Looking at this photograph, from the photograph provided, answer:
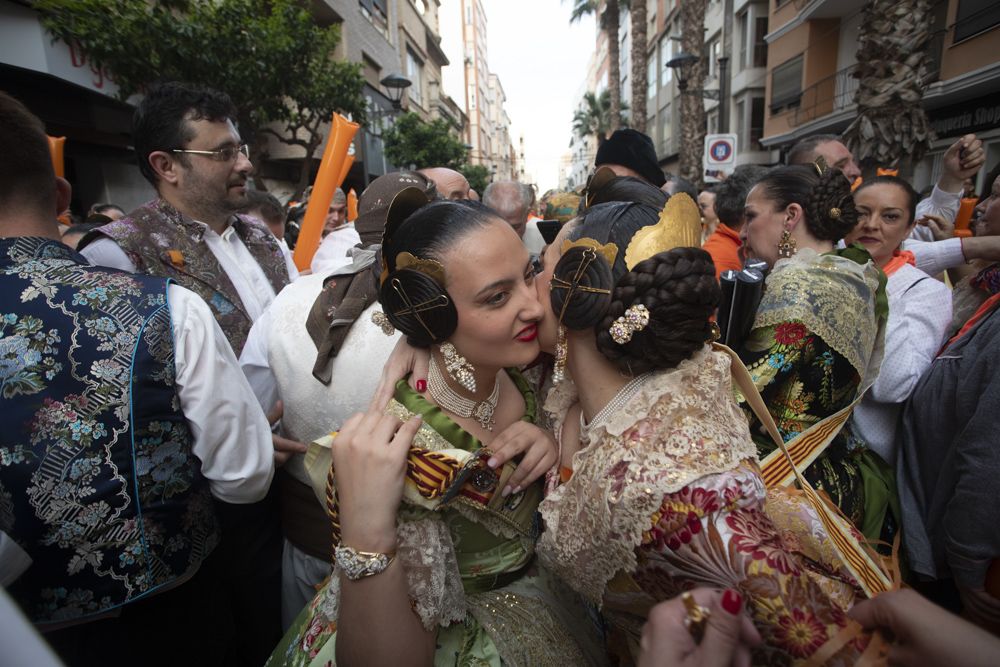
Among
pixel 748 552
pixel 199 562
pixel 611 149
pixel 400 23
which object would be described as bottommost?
pixel 199 562

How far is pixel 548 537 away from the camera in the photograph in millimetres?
1366

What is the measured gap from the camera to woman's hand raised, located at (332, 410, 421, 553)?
1.25 meters

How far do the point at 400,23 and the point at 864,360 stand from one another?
30722mm

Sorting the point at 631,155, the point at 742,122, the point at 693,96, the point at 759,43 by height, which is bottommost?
the point at 631,155

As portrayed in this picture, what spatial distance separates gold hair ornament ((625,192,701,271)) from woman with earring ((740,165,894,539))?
0.88m

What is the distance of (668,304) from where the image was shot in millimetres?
1193

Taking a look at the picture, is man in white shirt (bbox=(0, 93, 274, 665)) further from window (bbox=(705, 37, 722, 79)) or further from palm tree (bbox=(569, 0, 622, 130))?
window (bbox=(705, 37, 722, 79))

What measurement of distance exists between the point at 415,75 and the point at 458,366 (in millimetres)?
34774

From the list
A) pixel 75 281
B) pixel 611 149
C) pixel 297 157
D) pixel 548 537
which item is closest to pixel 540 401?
pixel 548 537

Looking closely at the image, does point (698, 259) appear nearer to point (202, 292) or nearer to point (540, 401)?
point (540, 401)

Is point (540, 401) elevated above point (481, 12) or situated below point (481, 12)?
below

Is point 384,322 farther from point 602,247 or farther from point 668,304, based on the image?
point 668,304

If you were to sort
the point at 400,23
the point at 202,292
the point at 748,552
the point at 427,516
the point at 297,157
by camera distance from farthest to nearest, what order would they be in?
1. the point at 400,23
2. the point at 297,157
3. the point at 202,292
4. the point at 427,516
5. the point at 748,552

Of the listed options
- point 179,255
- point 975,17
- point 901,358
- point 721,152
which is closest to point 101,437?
point 179,255
